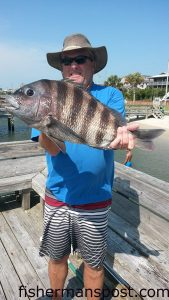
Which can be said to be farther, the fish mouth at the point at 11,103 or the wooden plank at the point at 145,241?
the wooden plank at the point at 145,241

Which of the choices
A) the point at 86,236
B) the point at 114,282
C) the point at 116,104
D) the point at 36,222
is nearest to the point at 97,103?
the point at 116,104

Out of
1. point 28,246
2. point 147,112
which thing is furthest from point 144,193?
point 147,112

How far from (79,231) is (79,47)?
Result: 1624mm

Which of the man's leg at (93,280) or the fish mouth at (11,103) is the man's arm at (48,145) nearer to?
the fish mouth at (11,103)

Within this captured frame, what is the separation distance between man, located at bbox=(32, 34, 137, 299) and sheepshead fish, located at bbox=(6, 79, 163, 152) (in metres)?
0.35

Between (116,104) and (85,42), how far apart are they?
0.63 m

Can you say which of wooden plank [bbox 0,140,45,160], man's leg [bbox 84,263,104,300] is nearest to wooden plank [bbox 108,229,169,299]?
man's leg [bbox 84,263,104,300]

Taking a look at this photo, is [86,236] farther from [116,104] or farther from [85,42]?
[85,42]

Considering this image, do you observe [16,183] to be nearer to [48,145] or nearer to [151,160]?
[48,145]

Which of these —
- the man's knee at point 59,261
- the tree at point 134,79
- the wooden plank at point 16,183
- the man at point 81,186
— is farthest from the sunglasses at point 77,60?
the tree at point 134,79

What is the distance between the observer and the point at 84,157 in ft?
8.07

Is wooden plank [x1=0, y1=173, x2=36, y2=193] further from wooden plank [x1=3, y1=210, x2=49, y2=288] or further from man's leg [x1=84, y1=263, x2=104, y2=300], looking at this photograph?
man's leg [x1=84, y1=263, x2=104, y2=300]

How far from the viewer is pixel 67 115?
6.68 ft

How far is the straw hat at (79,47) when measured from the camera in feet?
8.28
